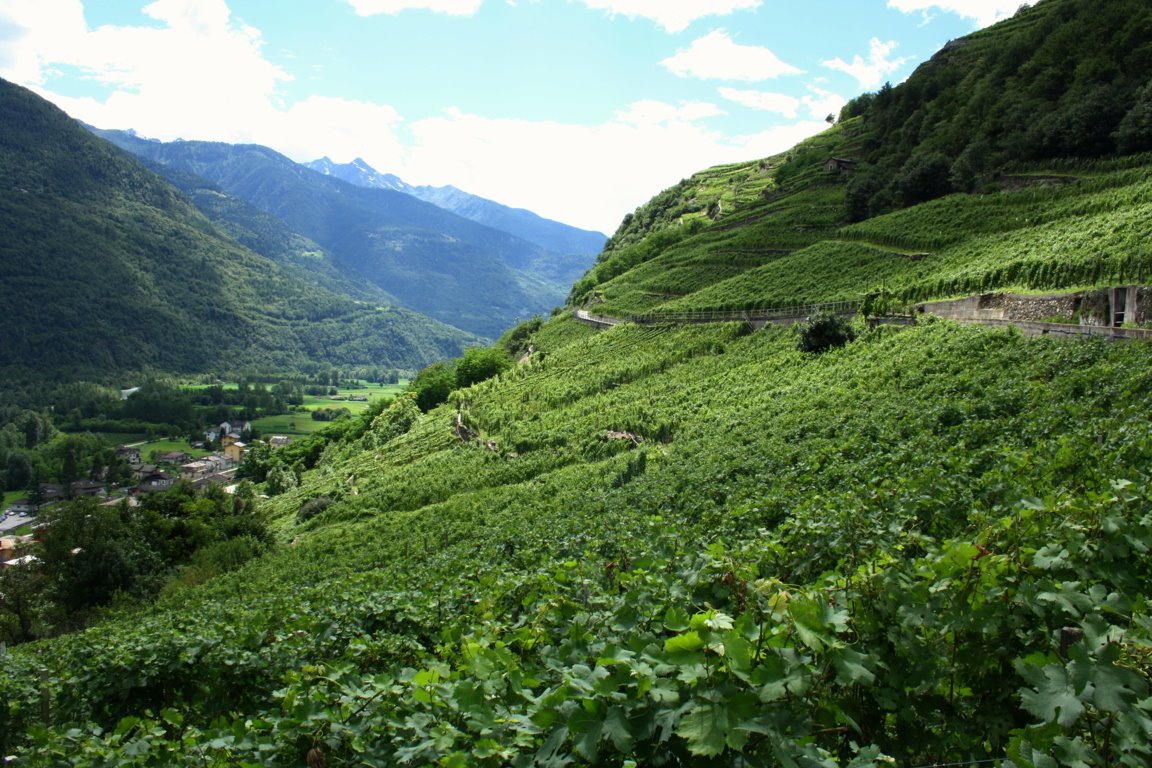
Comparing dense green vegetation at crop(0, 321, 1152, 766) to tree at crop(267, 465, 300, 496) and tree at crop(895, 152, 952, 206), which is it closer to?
tree at crop(267, 465, 300, 496)

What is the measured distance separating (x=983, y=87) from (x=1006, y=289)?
4913 centimetres

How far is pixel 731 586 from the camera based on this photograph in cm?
460

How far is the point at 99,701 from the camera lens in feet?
27.5

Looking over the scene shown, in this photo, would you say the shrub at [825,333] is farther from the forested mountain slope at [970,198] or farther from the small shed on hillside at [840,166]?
the small shed on hillside at [840,166]

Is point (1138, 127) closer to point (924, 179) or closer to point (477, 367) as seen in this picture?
point (924, 179)

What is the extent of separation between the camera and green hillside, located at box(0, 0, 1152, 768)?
3117 mm

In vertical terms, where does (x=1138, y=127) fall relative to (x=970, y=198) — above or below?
above

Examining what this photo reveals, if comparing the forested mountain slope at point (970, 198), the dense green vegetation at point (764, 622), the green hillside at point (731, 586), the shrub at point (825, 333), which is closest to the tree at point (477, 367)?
the forested mountain slope at point (970, 198)

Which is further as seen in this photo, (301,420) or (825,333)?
(301,420)

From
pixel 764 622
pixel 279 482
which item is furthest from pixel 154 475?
pixel 764 622

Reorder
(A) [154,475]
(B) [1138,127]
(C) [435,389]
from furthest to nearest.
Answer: (A) [154,475], (C) [435,389], (B) [1138,127]

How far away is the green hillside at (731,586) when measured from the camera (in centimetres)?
312

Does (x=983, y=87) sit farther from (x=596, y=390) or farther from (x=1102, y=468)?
(x=1102, y=468)

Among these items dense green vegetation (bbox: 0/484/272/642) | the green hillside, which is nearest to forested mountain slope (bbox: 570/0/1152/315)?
the green hillside
